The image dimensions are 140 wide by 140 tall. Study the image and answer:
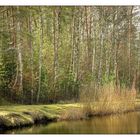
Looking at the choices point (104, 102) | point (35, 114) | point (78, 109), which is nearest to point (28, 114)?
point (35, 114)

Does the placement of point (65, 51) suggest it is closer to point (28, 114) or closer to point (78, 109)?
point (78, 109)

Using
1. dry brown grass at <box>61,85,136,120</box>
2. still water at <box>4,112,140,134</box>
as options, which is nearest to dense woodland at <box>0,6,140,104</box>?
dry brown grass at <box>61,85,136,120</box>

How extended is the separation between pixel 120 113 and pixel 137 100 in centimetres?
19

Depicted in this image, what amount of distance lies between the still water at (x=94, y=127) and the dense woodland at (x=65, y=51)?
0.78 feet

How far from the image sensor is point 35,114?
294 inches

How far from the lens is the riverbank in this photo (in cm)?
739

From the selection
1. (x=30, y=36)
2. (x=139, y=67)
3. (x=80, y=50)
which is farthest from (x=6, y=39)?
(x=139, y=67)

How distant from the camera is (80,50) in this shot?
24.6 ft

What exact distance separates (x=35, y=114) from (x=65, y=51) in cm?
63

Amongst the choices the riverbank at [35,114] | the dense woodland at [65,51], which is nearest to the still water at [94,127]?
the riverbank at [35,114]

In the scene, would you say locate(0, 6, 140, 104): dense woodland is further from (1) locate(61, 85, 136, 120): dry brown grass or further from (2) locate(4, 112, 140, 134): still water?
(2) locate(4, 112, 140, 134): still water
